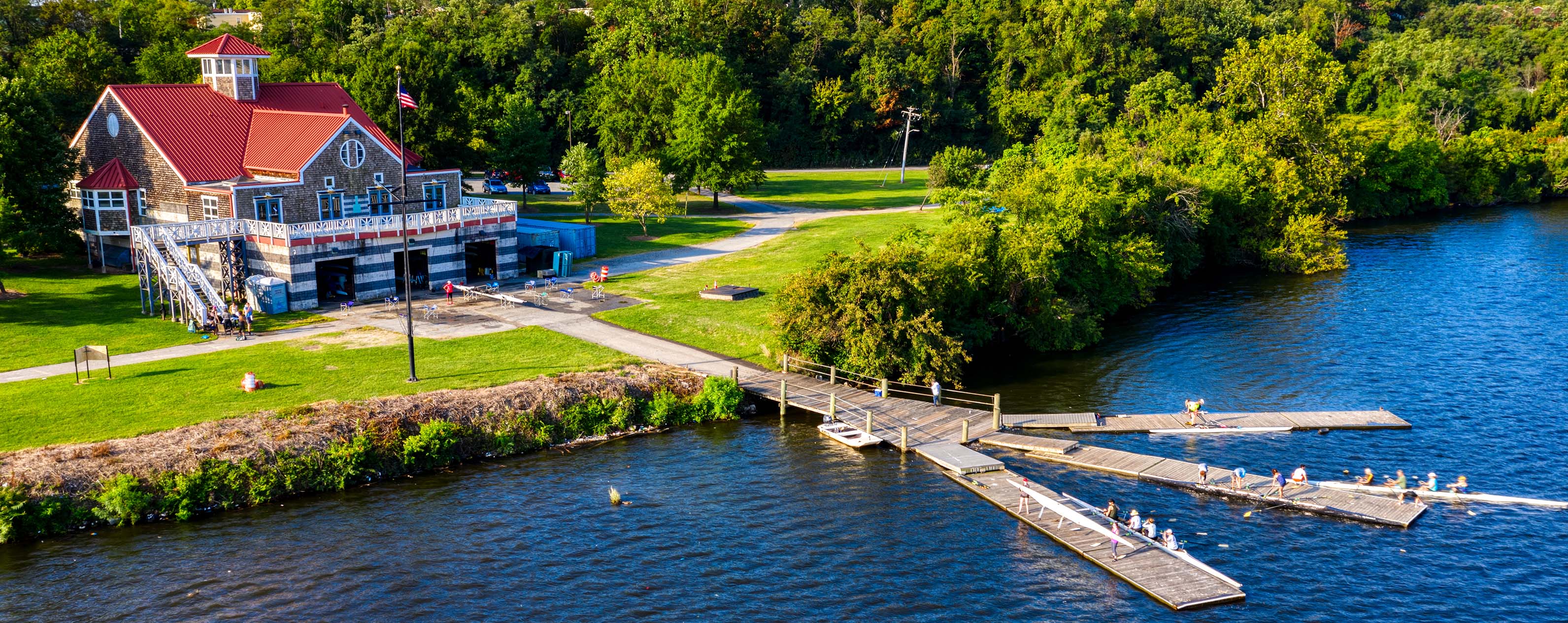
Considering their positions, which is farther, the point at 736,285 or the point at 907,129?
the point at 907,129

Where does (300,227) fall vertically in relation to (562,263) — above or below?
above

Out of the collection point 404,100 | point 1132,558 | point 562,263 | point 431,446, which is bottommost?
point 1132,558

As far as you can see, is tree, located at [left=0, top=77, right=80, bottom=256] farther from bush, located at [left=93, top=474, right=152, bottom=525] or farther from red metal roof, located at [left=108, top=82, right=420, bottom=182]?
bush, located at [left=93, top=474, right=152, bottom=525]

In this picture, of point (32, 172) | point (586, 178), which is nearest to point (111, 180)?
point (32, 172)

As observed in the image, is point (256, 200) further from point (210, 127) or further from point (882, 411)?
point (882, 411)

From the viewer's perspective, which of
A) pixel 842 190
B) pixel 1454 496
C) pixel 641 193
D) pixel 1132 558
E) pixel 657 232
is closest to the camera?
pixel 1132 558

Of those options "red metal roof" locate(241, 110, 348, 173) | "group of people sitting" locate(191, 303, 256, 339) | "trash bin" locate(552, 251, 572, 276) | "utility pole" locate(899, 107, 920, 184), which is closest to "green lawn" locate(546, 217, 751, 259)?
"trash bin" locate(552, 251, 572, 276)

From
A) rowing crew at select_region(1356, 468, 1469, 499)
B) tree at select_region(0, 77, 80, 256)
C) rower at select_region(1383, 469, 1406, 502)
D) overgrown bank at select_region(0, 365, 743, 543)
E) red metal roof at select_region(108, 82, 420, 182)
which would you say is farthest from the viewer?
red metal roof at select_region(108, 82, 420, 182)
